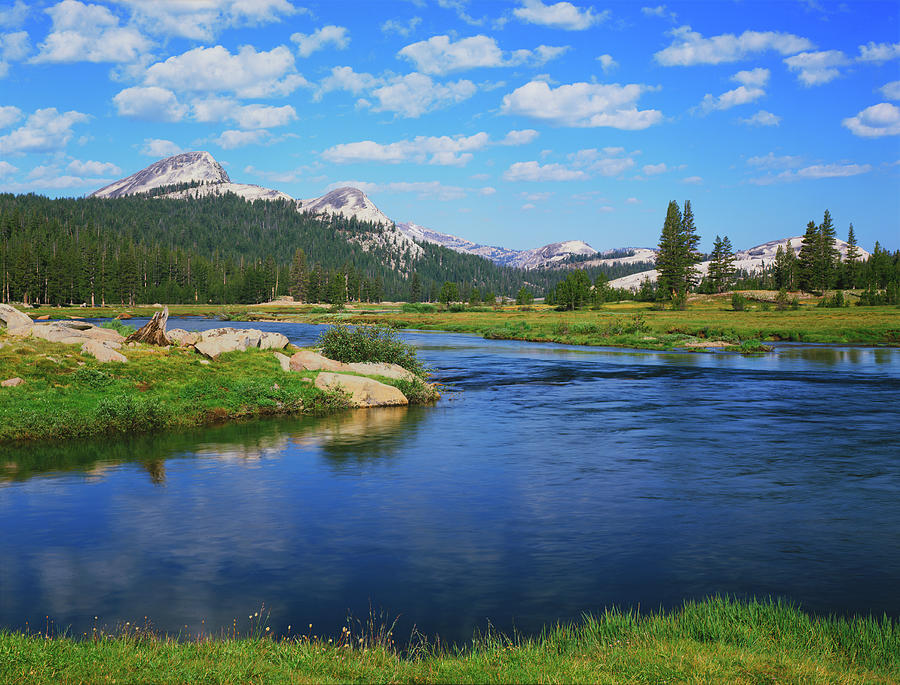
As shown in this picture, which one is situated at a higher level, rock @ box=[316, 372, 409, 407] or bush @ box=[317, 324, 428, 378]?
bush @ box=[317, 324, 428, 378]

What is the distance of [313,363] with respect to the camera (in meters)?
37.0

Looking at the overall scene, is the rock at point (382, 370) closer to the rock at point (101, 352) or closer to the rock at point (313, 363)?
the rock at point (313, 363)

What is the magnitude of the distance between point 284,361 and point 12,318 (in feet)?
46.0

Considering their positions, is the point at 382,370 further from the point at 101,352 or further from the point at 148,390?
the point at 101,352

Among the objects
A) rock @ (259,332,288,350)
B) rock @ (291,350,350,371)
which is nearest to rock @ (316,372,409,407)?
rock @ (291,350,350,371)

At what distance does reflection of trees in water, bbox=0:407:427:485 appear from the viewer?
22422mm

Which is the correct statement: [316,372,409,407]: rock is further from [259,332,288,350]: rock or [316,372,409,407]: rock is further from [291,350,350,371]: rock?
[259,332,288,350]: rock

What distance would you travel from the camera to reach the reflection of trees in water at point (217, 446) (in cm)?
2242

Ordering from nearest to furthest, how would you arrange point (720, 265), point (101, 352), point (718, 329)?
point (101, 352) → point (718, 329) → point (720, 265)

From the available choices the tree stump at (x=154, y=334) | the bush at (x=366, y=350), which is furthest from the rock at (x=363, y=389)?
the tree stump at (x=154, y=334)

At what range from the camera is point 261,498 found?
19406 millimetres

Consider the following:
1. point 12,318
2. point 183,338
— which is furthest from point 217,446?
point 12,318

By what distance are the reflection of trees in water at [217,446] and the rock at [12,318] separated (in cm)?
1319

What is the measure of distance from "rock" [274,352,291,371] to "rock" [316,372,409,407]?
2.65m
